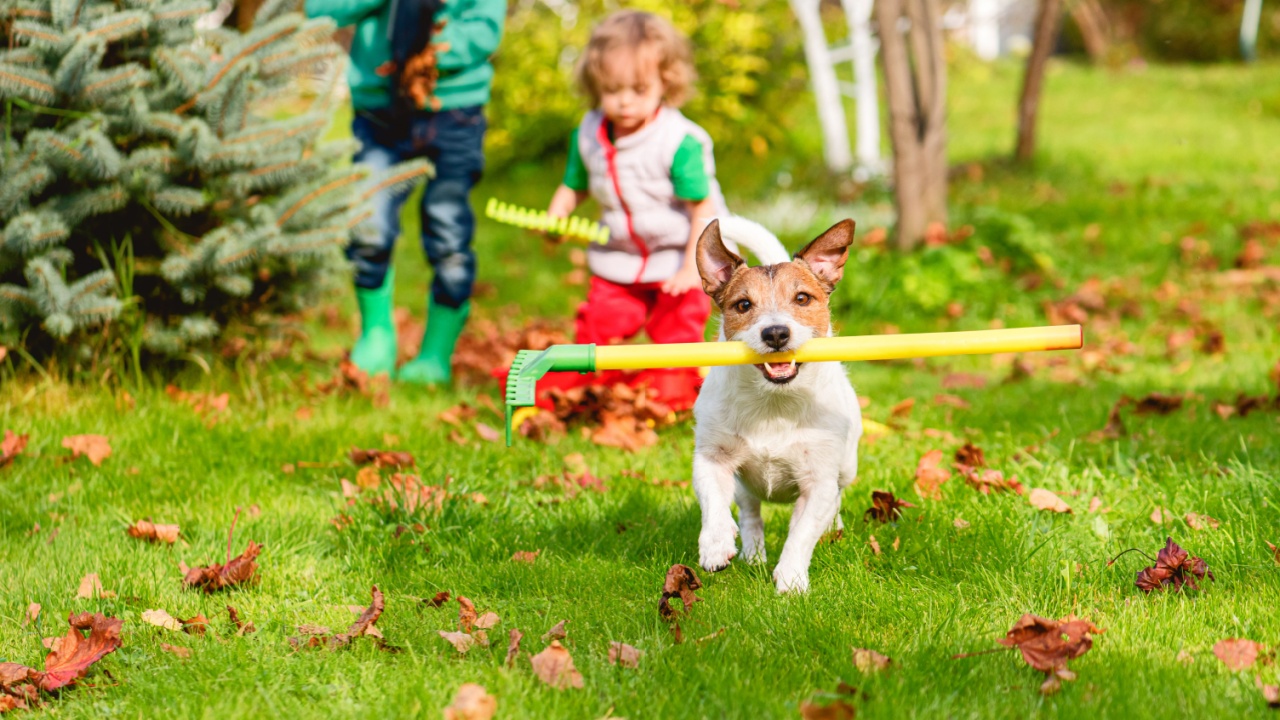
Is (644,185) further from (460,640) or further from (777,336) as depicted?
(460,640)

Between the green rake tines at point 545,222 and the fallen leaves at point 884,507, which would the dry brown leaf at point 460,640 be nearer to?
the fallen leaves at point 884,507

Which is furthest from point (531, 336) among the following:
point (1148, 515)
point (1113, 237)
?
point (1113, 237)

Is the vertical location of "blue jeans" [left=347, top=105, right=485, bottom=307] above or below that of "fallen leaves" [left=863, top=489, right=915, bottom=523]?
above

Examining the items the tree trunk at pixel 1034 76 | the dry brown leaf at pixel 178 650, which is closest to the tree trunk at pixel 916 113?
the tree trunk at pixel 1034 76

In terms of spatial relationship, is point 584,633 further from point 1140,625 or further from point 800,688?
point 1140,625

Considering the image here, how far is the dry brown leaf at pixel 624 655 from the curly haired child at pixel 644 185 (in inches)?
101

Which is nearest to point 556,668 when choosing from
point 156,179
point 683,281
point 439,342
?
point 683,281

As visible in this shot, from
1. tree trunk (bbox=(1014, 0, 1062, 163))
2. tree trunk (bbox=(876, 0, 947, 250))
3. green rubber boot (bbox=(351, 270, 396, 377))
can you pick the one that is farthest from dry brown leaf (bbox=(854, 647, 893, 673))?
tree trunk (bbox=(1014, 0, 1062, 163))

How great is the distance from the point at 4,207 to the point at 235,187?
0.92 meters

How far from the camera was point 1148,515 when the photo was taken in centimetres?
374

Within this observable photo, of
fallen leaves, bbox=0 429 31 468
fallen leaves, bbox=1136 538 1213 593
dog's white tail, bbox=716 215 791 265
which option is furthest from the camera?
fallen leaves, bbox=0 429 31 468

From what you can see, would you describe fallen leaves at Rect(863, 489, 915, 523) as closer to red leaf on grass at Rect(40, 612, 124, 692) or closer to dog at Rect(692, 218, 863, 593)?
dog at Rect(692, 218, 863, 593)

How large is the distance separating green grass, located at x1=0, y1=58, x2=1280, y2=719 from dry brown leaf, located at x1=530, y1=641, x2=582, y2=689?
4 centimetres

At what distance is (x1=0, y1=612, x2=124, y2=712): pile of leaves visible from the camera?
275 centimetres
